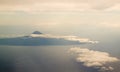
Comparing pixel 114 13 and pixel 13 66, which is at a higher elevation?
pixel 114 13

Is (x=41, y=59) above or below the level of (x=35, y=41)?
below

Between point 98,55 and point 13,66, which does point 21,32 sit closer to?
point 13,66

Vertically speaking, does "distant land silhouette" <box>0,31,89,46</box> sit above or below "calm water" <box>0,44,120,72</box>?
above

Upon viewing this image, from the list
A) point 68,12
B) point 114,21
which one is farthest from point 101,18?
point 68,12

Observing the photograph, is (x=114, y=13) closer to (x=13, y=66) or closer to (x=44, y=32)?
(x=44, y=32)

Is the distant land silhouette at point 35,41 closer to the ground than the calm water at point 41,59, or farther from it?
farther from it

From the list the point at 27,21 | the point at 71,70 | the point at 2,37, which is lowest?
the point at 71,70

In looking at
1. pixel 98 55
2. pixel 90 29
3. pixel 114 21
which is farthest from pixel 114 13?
pixel 98 55
